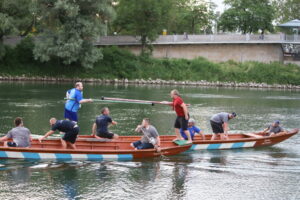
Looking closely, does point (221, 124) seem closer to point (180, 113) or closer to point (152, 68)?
point (180, 113)

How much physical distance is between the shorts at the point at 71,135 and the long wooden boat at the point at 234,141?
140cm

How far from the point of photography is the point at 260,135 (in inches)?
958

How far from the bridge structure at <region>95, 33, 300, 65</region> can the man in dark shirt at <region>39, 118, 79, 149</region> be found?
52498mm

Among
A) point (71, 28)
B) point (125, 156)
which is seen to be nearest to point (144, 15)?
point (71, 28)

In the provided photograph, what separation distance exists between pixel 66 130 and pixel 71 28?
40.3 m

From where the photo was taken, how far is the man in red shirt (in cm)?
2064

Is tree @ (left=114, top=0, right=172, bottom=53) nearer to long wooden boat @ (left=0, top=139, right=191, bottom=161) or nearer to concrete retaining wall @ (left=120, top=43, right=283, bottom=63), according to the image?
concrete retaining wall @ (left=120, top=43, right=283, bottom=63)

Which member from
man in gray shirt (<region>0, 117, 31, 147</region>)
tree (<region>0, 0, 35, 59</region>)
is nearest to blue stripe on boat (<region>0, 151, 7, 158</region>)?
man in gray shirt (<region>0, 117, 31, 147</region>)

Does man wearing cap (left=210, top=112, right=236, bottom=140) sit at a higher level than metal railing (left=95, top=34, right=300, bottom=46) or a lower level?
lower

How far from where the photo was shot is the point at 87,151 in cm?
1917

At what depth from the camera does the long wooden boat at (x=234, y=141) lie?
21.7m

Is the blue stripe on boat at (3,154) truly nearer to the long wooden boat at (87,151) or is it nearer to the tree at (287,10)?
the long wooden boat at (87,151)

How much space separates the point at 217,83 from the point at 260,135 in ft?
144

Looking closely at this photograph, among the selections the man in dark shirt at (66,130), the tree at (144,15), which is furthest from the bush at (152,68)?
the man in dark shirt at (66,130)
